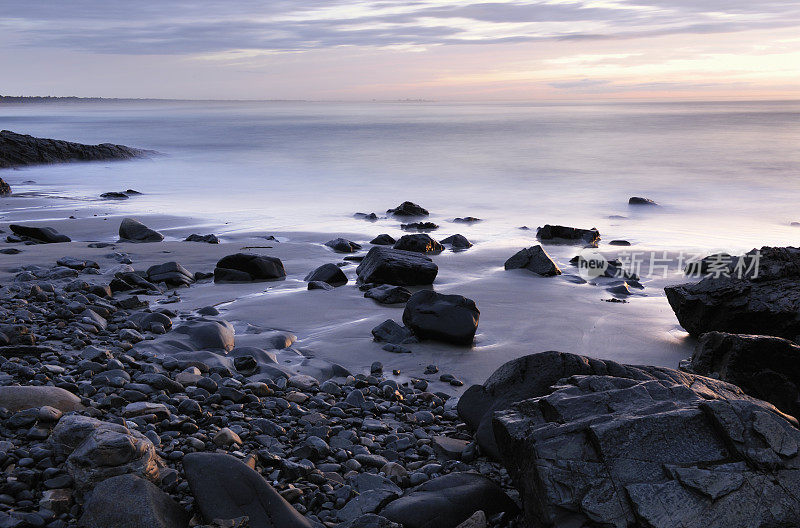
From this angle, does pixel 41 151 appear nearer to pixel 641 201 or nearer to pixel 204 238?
pixel 204 238

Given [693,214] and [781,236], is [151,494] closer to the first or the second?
[781,236]

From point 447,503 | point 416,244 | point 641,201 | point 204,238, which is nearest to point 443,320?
point 447,503

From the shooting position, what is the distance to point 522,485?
3039mm

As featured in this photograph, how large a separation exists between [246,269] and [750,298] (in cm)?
577

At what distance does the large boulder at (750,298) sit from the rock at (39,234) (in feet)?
29.9

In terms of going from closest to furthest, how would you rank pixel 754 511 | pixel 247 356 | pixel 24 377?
pixel 754 511 < pixel 24 377 < pixel 247 356

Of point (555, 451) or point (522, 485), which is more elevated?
point (555, 451)

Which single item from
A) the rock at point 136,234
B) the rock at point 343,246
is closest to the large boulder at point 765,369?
the rock at point 343,246

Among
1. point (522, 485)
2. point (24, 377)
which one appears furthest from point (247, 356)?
point (522, 485)

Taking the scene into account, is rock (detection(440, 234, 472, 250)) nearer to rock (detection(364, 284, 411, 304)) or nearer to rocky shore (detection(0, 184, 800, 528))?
rock (detection(364, 284, 411, 304))

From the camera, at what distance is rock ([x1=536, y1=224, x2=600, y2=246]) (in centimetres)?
1188

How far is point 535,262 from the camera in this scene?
30.2 feet

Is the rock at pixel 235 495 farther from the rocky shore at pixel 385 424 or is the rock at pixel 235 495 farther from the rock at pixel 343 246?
the rock at pixel 343 246

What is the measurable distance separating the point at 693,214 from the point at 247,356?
A: 44.3 feet
